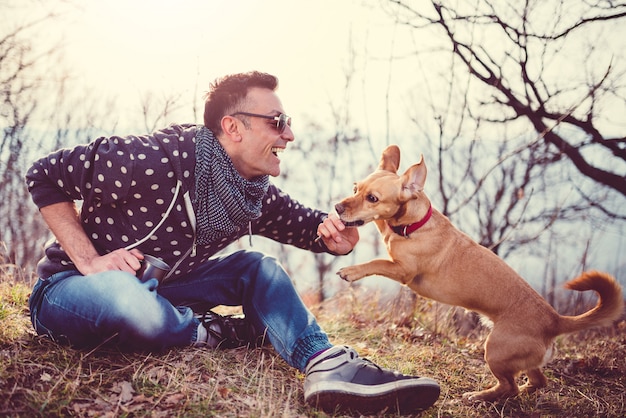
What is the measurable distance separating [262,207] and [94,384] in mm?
1422

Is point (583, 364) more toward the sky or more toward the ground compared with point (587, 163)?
more toward the ground

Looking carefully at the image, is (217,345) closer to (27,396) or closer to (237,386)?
(237,386)

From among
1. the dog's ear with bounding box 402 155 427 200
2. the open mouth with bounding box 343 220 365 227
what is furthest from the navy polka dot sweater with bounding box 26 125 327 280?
the dog's ear with bounding box 402 155 427 200

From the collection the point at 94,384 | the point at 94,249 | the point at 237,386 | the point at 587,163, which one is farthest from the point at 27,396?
the point at 587,163

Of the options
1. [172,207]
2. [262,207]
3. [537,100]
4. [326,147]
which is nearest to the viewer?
[172,207]

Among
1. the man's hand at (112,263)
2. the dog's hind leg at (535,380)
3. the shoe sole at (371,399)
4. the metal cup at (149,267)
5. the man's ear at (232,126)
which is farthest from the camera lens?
the dog's hind leg at (535,380)

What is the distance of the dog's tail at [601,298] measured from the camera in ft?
9.90

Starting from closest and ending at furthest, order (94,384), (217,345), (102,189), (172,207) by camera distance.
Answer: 1. (94,384)
2. (102,189)
3. (172,207)
4. (217,345)

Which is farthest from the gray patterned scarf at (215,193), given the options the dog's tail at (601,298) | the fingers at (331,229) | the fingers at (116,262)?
the dog's tail at (601,298)

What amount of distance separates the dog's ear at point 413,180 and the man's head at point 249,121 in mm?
997

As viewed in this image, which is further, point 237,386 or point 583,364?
point 583,364

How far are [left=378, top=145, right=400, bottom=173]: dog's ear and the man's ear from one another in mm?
1491

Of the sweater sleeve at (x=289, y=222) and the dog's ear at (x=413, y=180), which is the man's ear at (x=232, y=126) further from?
the dog's ear at (x=413, y=180)

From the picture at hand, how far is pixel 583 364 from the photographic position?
3576 mm
